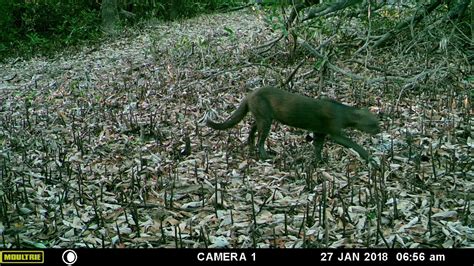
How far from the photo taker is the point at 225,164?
5.32 meters

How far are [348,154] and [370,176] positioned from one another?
2.52ft

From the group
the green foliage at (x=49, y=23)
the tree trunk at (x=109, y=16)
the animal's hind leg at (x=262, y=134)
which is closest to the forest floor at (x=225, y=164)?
the animal's hind leg at (x=262, y=134)

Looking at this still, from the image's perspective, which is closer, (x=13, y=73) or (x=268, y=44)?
(x=268, y=44)

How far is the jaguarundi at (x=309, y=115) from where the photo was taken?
5.39m

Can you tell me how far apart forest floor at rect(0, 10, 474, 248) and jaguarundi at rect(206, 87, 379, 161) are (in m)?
0.25

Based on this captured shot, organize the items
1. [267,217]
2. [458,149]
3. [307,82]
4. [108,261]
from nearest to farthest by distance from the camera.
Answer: [108,261], [267,217], [458,149], [307,82]

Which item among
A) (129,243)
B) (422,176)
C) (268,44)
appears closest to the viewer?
(129,243)

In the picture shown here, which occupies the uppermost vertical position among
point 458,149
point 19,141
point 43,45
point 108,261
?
point 43,45

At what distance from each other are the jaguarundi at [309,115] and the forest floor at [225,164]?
0.25 meters

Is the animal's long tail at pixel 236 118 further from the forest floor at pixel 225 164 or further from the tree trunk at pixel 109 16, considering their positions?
the tree trunk at pixel 109 16

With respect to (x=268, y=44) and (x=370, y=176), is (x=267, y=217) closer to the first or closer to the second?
(x=370, y=176)

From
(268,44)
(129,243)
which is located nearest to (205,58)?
(268,44)

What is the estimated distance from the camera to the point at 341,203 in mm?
4320

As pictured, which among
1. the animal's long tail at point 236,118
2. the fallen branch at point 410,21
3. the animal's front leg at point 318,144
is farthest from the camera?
the fallen branch at point 410,21
